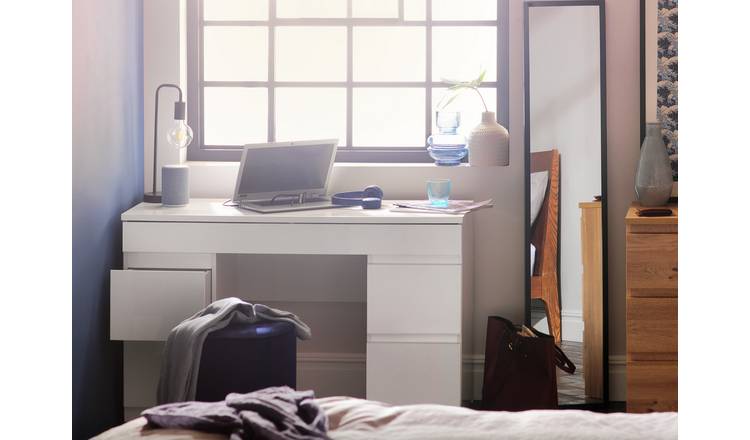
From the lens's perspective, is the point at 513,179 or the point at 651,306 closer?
the point at 651,306

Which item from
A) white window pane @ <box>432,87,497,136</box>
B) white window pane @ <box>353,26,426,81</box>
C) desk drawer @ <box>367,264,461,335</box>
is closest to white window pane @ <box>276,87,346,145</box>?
white window pane @ <box>353,26,426,81</box>

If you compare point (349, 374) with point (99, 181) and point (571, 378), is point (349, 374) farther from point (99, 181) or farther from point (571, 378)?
point (99, 181)

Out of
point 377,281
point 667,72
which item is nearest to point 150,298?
point 377,281

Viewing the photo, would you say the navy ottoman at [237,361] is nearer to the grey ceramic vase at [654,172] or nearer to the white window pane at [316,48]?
the white window pane at [316,48]

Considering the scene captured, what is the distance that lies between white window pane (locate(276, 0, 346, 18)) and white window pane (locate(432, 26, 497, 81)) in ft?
1.36

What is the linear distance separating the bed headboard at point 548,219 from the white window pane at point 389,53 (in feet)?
2.15

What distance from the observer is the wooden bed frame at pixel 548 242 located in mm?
3973

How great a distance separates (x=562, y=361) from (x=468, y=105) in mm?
1146

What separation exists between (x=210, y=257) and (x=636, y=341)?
5.16 feet

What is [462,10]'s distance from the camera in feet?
13.8

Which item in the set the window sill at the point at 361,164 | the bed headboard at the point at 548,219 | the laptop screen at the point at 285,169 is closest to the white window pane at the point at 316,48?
the window sill at the point at 361,164

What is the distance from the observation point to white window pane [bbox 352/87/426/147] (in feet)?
13.9
